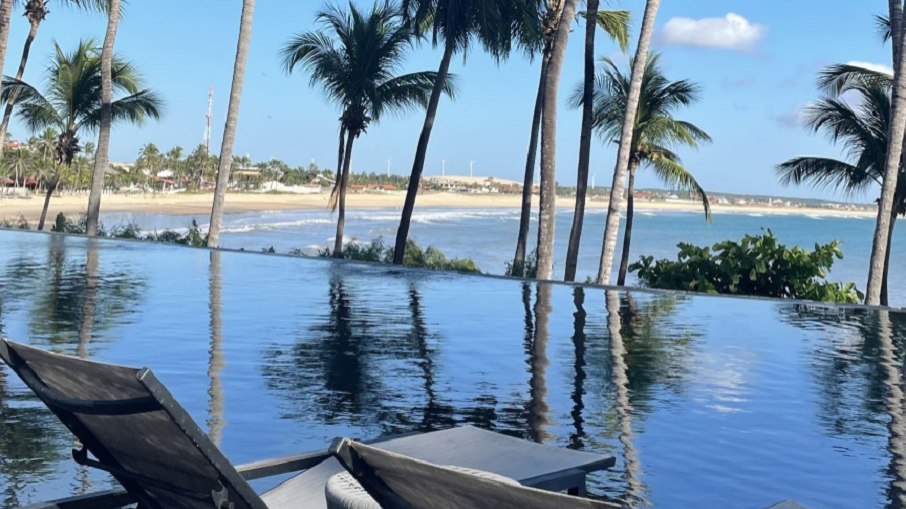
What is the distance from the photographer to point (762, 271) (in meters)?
13.8

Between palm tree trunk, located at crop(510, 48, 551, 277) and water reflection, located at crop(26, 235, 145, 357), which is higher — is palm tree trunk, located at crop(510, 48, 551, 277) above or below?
above

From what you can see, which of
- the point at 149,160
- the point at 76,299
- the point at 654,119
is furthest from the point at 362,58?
the point at 149,160

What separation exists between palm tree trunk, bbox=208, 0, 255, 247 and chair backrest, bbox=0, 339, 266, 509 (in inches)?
610

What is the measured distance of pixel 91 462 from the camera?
9.18 feet

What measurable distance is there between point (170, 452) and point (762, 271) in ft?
40.3

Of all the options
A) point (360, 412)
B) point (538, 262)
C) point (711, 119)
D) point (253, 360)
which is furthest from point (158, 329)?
point (711, 119)

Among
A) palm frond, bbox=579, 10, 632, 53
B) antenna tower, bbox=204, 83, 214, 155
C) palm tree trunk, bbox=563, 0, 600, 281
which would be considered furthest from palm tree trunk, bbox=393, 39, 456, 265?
antenna tower, bbox=204, 83, 214, 155

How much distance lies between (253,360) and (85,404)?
409cm

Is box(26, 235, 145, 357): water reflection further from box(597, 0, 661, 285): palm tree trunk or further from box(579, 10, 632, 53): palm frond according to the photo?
box(579, 10, 632, 53): palm frond

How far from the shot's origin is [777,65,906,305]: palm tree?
1956 centimetres

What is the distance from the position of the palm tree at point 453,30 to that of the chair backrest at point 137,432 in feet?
52.9

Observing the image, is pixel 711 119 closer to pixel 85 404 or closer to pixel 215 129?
pixel 215 129

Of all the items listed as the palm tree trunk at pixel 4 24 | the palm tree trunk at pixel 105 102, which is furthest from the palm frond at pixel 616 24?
the palm tree trunk at pixel 4 24

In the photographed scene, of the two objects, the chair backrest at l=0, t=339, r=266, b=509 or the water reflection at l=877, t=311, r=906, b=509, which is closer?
the chair backrest at l=0, t=339, r=266, b=509
